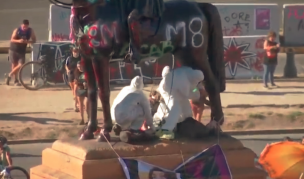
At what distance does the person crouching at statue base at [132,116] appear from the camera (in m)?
6.68

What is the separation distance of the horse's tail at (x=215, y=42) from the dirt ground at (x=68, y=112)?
318 inches

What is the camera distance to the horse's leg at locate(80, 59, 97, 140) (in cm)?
679

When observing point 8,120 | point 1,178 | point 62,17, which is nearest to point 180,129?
point 1,178

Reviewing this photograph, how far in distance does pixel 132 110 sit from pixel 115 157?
0.48 m

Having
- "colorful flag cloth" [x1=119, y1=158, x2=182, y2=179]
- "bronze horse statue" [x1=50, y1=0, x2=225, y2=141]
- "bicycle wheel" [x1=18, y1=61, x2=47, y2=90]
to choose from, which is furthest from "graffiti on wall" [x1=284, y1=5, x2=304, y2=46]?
"colorful flag cloth" [x1=119, y1=158, x2=182, y2=179]

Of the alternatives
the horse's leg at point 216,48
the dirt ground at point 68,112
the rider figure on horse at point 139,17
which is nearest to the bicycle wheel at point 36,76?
the dirt ground at point 68,112

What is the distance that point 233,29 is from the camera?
1059 inches

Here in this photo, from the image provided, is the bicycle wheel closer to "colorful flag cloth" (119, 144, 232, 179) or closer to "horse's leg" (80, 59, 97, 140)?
"horse's leg" (80, 59, 97, 140)

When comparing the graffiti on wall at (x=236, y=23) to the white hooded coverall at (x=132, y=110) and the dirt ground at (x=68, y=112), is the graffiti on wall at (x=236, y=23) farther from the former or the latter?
the white hooded coverall at (x=132, y=110)

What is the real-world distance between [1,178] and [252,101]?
1073 cm

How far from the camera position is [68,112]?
19.4 metres

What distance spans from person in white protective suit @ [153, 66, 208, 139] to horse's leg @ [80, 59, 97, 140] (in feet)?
1.79

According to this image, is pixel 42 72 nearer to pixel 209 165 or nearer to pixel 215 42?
pixel 215 42

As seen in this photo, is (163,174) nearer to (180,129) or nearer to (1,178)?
(180,129)
